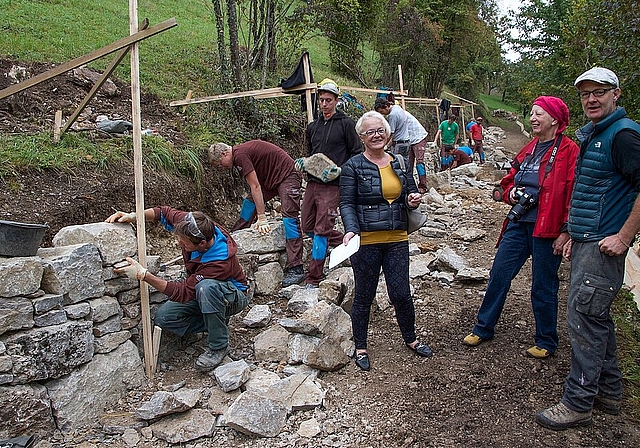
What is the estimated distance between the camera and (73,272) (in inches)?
136

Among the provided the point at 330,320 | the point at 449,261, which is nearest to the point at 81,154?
the point at 330,320

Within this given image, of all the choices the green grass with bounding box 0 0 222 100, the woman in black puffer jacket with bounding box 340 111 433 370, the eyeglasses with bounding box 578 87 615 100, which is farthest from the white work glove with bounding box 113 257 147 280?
the green grass with bounding box 0 0 222 100

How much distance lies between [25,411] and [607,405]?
3.47 meters

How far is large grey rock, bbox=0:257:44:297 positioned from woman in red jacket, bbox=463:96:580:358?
307 centimetres

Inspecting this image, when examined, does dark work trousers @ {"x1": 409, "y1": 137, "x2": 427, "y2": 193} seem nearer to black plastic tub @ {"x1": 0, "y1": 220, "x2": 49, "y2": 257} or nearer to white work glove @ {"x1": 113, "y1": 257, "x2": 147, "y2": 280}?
white work glove @ {"x1": 113, "y1": 257, "x2": 147, "y2": 280}

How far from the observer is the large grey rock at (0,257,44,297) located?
10.3ft

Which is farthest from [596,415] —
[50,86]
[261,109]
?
[50,86]

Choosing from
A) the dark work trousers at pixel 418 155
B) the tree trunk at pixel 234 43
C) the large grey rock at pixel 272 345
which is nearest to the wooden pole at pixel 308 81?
the dark work trousers at pixel 418 155

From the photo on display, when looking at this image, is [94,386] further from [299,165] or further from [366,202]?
[299,165]

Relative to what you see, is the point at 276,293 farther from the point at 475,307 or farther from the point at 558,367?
the point at 558,367

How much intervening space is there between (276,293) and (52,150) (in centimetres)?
267

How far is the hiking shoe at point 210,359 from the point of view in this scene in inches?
157

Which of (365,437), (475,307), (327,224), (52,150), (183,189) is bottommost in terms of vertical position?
(365,437)

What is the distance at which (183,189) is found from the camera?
620cm
